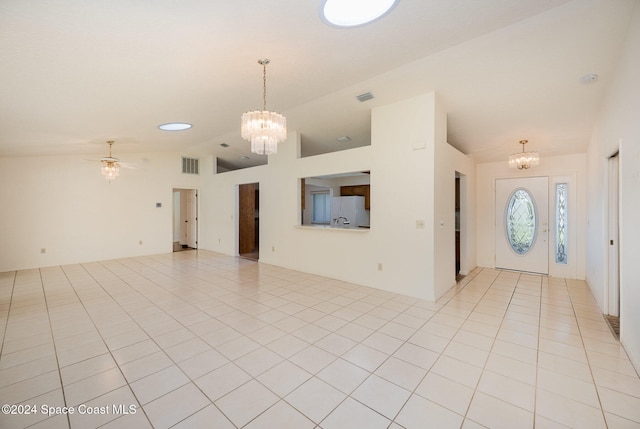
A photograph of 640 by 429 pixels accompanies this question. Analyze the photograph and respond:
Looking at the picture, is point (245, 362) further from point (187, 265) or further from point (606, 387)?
point (187, 265)

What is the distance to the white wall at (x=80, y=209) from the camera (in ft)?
18.8

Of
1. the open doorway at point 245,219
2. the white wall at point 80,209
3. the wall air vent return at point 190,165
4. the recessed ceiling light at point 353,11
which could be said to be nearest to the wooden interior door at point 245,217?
the open doorway at point 245,219

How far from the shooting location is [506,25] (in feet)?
7.84

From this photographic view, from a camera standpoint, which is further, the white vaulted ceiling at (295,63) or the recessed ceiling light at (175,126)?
the recessed ceiling light at (175,126)

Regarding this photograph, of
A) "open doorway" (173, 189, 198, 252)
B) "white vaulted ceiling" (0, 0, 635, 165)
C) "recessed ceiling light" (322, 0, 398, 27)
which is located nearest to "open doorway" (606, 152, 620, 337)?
"white vaulted ceiling" (0, 0, 635, 165)

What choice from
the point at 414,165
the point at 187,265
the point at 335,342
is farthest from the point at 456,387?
the point at 187,265

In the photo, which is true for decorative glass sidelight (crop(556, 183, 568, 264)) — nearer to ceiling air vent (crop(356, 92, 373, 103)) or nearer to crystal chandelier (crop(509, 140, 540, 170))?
crystal chandelier (crop(509, 140, 540, 170))

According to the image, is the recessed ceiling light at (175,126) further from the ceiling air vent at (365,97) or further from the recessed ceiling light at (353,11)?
the recessed ceiling light at (353,11)

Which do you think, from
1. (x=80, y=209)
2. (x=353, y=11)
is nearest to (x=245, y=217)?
(x=80, y=209)

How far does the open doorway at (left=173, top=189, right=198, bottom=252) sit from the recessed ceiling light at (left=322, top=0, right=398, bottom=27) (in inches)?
308

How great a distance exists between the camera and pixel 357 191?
27.4 feet

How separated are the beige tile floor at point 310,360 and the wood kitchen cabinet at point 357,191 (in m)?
4.34

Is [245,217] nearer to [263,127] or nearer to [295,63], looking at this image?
[263,127]

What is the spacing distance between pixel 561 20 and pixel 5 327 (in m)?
6.41
